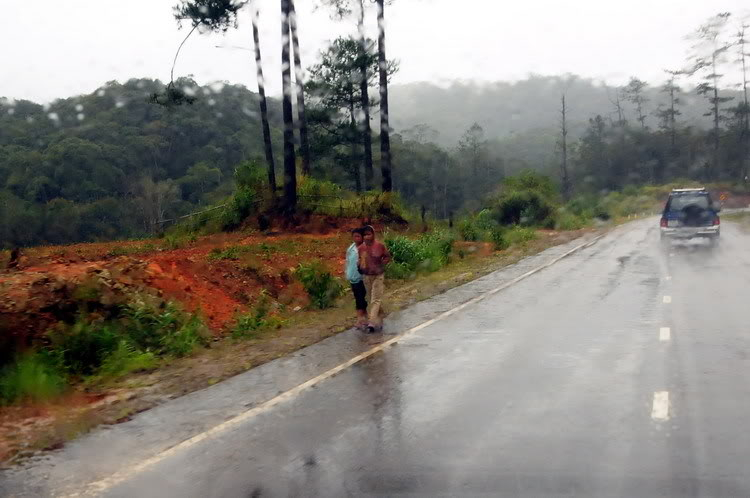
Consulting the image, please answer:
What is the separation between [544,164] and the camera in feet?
513

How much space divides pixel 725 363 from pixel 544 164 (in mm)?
150461

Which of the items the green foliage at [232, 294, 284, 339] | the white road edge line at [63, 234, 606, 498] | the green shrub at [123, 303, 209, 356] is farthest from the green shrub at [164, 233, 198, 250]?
the white road edge line at [63, 234, 606, 498]

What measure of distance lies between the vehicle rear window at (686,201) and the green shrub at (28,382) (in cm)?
2492

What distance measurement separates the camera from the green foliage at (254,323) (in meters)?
13.7

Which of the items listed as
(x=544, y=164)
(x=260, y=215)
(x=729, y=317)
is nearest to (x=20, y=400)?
(x=729, y=317)

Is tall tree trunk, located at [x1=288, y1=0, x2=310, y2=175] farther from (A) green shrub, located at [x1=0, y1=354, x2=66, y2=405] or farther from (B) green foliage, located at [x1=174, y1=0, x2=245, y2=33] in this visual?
(A) green shrub, located at [x1=0, y1=354, x2=66, y2=405]

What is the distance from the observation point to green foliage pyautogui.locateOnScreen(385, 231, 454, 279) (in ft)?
74.9

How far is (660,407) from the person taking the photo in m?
7.68

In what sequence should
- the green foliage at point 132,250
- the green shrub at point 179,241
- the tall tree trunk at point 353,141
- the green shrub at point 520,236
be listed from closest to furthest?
1. the green foliage at point 132,250
2. the green shrub at point 179,241
3. the green shrub at point 520,236
4. the tall tree trunk at point 353,141

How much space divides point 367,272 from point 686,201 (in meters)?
20.3

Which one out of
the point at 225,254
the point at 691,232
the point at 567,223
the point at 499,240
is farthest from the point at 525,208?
the point at 225,254

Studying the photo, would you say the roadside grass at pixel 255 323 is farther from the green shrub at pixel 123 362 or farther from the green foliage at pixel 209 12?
the green foliage at pixel 209 12

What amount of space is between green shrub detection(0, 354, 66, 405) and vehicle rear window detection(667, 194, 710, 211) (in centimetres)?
2492

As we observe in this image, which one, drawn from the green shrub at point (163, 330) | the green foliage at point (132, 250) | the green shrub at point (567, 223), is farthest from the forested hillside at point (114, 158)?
the green shrub at point (163, 330)
